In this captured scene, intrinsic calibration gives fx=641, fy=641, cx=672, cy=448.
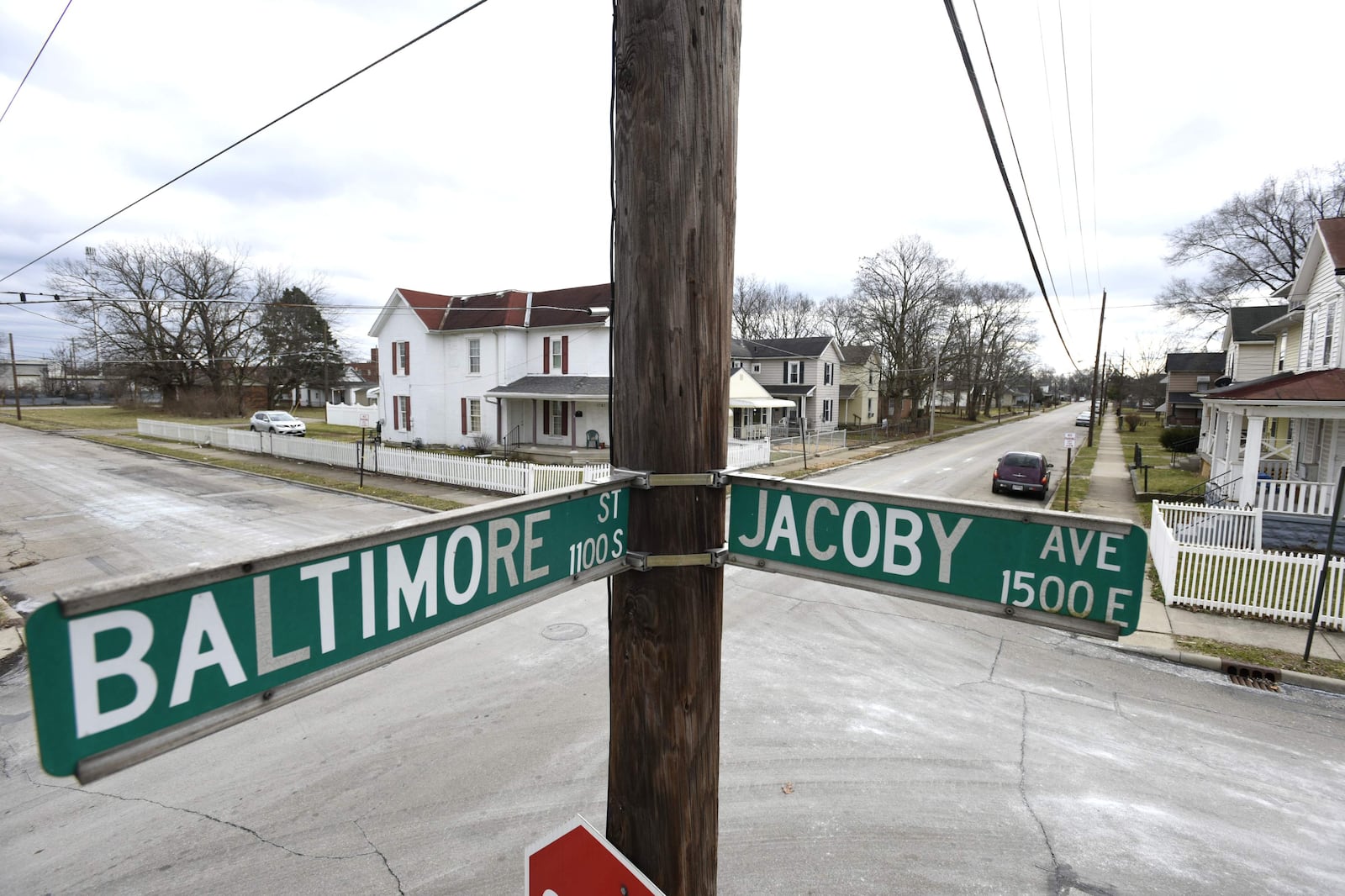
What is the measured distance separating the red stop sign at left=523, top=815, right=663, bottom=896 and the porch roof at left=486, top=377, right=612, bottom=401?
2519 centimetres

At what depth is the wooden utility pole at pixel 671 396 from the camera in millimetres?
1945

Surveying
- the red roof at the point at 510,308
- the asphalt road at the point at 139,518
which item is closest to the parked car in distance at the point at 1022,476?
the red roof at the point at 510,308

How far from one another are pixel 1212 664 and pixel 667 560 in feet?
32.3

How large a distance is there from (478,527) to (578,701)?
570cm

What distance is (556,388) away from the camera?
29.3 metres

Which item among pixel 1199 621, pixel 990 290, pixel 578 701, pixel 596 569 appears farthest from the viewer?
pixel 990 290

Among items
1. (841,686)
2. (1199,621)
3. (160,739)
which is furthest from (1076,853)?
(1199,621)

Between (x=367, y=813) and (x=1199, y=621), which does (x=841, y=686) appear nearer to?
(x=367, y=813)

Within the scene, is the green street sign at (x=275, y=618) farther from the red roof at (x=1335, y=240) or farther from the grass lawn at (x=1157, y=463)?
the grass lawn at (x=1157, y=463)

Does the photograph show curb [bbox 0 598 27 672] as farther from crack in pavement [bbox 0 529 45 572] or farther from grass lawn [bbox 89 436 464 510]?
grass lawn [bbox 89 436 464 510]

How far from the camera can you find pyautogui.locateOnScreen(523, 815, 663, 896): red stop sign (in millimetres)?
1789

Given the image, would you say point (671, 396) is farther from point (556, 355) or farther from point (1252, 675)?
point (556, 355)

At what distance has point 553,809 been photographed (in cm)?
496

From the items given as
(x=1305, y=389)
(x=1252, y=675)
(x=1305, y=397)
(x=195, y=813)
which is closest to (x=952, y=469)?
(x=1305, y=389)
